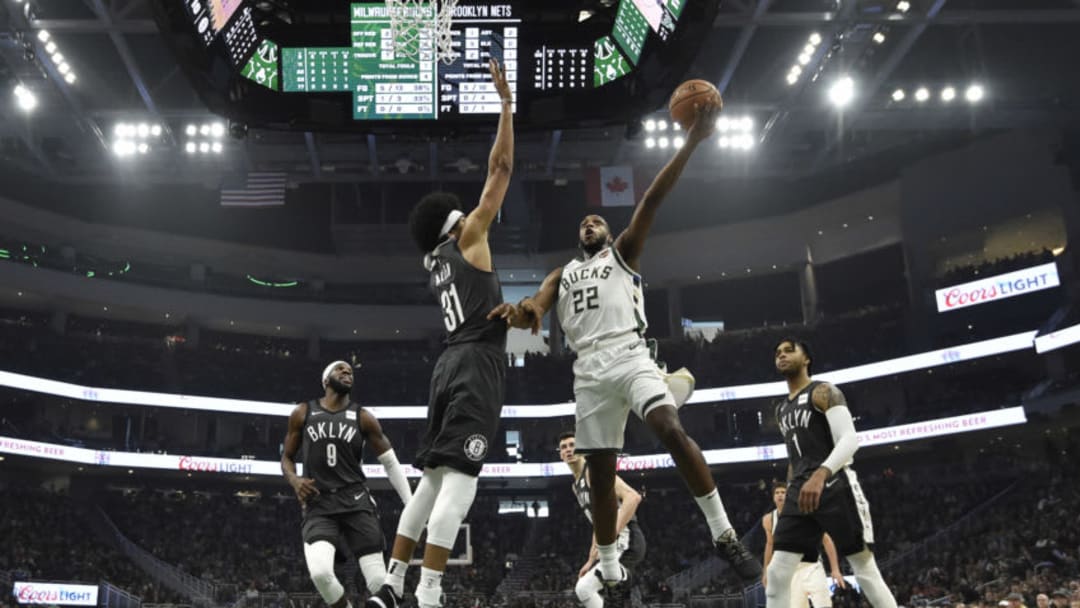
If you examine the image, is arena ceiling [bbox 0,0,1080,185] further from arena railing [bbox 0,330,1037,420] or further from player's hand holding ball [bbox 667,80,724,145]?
player's hand holding ball [bbox 667,80,724,145]

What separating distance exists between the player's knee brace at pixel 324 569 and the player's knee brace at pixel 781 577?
3110mm

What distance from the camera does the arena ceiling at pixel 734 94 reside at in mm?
20562

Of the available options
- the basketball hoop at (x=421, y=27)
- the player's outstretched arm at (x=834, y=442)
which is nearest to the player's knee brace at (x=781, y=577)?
the player's outstretched arm at (x=834, y=442)

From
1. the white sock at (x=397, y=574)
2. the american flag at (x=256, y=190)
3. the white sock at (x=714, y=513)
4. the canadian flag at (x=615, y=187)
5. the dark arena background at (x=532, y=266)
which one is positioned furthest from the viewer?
the american flag at (x=256, y=190)

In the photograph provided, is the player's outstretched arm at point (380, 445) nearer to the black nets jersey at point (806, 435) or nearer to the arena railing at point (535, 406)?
the black nets jersey at point (806, 435)

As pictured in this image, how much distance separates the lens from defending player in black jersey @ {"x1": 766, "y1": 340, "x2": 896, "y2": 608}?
22.0 feet

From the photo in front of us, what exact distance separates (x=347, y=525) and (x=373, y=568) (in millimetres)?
458

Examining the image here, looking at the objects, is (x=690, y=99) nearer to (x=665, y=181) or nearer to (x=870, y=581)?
(x=665, y=181)

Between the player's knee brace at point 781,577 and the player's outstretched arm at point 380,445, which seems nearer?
the player's knee brace at point 781,577

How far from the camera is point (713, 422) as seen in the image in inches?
1645

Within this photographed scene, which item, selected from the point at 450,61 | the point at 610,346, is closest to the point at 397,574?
the point at 610,346

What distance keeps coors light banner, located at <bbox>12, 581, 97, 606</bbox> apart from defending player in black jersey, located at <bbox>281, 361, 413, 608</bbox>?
22.6m

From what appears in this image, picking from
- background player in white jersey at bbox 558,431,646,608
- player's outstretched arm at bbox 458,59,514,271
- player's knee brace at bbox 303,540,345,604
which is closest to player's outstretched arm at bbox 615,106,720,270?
player's outstretched arm at bbox 458,59,514,271

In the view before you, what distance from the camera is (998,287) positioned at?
31.2 metres
